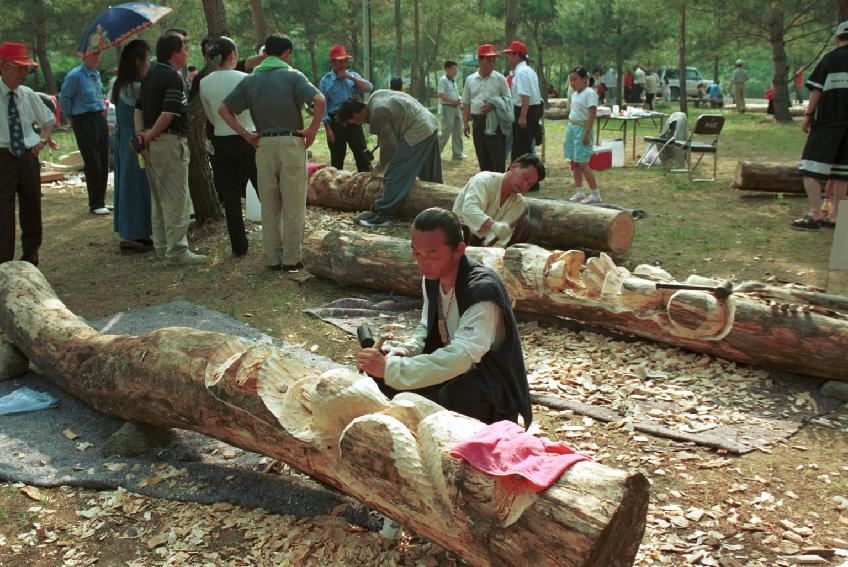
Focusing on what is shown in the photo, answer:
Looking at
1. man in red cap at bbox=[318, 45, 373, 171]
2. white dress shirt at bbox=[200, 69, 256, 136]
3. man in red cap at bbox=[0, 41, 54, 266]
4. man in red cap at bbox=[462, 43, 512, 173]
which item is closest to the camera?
man in red cap at bbox=[0, 41, 54, 266]

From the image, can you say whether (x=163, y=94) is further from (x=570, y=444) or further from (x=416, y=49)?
(x=416, y=49)

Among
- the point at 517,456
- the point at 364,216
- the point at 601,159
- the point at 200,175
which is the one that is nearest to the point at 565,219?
the point at 364,216

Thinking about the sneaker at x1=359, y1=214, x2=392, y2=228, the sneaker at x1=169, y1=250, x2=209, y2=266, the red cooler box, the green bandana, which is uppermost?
the green bandana

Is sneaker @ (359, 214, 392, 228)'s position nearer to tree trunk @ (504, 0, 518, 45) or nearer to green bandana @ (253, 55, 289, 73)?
green bandana @ (253, 55, 289, 73)

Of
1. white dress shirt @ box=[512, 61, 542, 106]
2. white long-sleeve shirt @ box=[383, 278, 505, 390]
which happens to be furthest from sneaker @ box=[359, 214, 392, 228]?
white long-sleeve shirt @ box=[383, 278, 505, 390]

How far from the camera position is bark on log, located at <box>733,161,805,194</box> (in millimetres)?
9140

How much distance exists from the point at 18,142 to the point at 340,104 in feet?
15.7

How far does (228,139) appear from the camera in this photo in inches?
266

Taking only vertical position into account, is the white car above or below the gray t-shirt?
above

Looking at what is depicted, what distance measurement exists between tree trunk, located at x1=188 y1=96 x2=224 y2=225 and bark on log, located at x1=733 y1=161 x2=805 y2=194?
6.24 metres

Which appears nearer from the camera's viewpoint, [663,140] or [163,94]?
[163,94]

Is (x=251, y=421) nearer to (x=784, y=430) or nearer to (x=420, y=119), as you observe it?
(x=784, y=430)

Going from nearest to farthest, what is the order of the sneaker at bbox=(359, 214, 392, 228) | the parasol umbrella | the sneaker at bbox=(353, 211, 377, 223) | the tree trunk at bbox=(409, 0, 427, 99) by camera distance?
the parasol umbrella, the sneaker at bbox=(359, 214, 392, 228), the sneaker at bbox=(353, 211, 377, 223), the tree trunk at bbox=(409, 0, 427, 99)

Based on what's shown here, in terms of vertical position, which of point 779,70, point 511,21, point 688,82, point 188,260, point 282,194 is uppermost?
point 688,82
